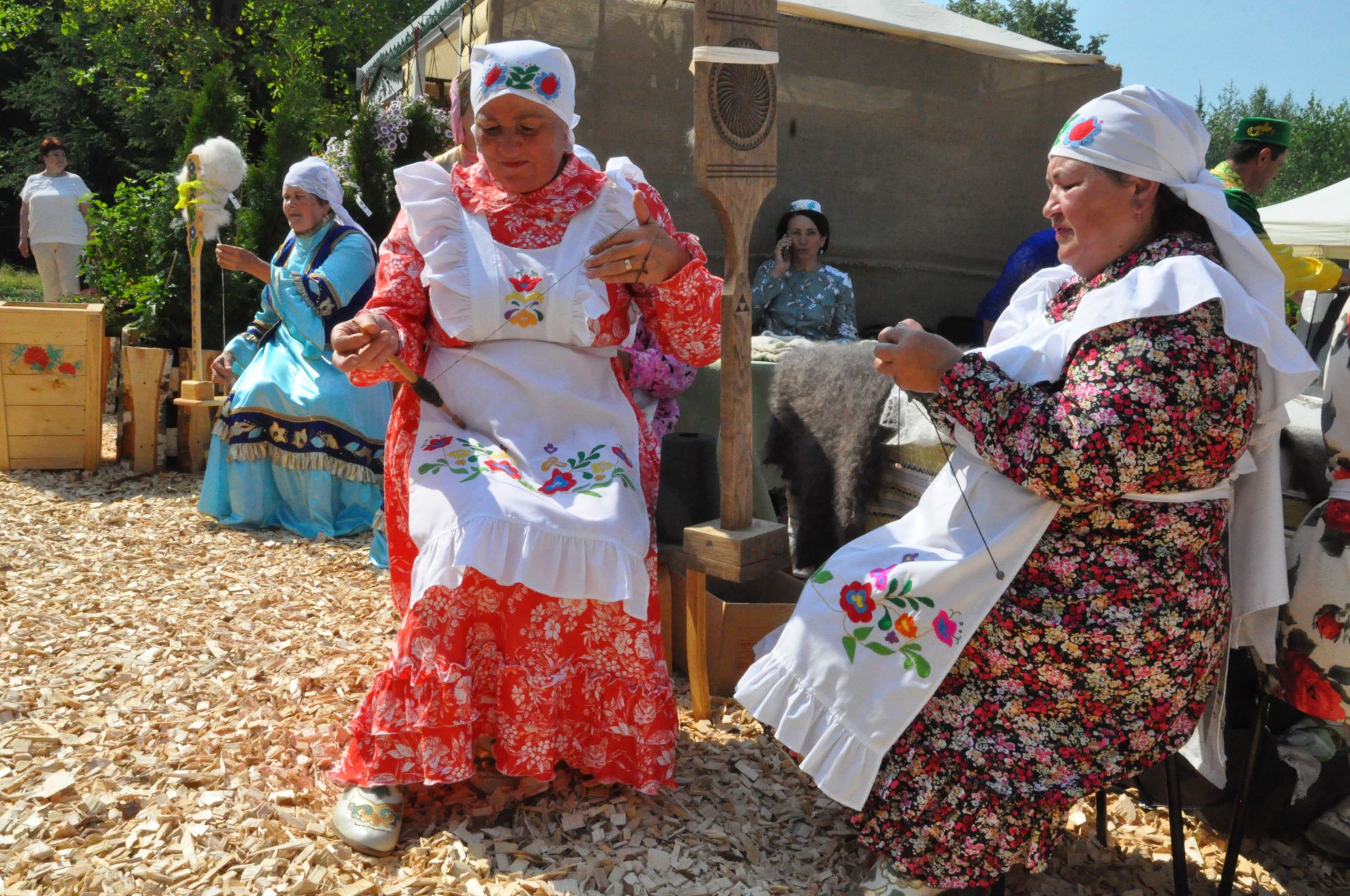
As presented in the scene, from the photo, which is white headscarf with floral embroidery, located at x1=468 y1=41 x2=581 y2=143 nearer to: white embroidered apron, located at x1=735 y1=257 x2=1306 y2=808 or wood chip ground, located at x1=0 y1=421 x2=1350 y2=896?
white embroidered apron, located at x1=735 y1=257 x2=1306 y2=808

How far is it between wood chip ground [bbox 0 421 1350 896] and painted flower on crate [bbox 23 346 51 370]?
269 cm

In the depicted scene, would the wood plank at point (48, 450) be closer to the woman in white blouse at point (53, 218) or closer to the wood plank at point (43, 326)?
the wood plank at point (43, 326)

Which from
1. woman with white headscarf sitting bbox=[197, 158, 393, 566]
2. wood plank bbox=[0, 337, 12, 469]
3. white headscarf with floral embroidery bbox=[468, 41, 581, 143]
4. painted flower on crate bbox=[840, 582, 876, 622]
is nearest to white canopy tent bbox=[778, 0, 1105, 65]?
woman with white headscarf sitting bbox=[197, 158, 393, 566]

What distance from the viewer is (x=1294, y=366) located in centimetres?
181

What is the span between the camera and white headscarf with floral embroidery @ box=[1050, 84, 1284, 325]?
190cm

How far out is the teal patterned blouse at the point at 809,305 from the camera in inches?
208

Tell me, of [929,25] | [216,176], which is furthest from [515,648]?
[929,25]

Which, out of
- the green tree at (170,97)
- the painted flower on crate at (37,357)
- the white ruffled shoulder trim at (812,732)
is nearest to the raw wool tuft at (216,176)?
the painted flower on crate at (37,357)

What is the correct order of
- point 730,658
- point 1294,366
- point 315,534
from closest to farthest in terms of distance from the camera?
point 1294,366, point 730,658, point 315,534

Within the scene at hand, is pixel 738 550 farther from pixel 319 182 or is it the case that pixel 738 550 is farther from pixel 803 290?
pixel 319 182

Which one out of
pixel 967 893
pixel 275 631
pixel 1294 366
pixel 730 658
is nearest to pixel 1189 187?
pixel 1294 366

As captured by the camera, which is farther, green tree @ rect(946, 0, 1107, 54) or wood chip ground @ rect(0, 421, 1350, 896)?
green tree @ rect(946, 0, 1107, 54)

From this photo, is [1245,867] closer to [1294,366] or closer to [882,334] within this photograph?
[1294,366]

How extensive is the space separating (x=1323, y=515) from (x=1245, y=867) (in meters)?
0.93
